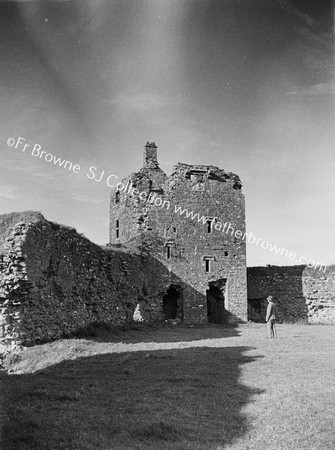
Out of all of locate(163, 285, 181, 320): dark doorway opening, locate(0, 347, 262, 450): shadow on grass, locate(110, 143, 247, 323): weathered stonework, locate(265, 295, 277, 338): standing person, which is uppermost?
locate(110, 143, 247, 323): weathered stonework

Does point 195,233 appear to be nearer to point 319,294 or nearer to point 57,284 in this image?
point 319,294

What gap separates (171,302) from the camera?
1093 inches

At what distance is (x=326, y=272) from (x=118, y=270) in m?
14.8

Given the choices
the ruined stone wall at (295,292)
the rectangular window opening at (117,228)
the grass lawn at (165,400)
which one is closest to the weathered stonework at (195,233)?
the rectangular window opening at (117,228)

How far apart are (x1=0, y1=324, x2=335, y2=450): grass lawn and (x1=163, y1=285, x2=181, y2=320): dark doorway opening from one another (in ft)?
46.0

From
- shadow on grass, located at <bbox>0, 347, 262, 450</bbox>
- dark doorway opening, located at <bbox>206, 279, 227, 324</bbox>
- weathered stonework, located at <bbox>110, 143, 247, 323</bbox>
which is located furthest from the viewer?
dark doorway opening, located at <bbox>206, 279, 227, 324</bbox>

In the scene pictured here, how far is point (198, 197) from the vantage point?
28.0 meters

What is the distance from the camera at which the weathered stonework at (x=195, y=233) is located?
26.9 metres

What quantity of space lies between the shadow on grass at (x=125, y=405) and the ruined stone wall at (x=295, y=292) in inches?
743

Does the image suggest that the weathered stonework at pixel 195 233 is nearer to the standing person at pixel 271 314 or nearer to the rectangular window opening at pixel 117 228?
the rectangular window opening at pixel 117 228

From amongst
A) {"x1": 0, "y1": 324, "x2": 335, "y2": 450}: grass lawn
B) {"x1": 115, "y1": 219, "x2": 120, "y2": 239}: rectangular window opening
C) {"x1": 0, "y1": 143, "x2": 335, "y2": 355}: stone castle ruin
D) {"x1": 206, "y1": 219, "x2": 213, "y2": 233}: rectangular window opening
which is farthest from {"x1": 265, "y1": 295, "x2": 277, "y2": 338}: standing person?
{"x1": 115, "y1": 219, "x2": 120, "y2": 239}: rectangular window opening

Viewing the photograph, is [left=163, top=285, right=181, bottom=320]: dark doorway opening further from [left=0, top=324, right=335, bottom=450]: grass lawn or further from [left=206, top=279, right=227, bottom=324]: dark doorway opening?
[left=0, top=324, right=335, bottom=450]: grass lawn

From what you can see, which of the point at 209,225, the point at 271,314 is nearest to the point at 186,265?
the point at 209,225

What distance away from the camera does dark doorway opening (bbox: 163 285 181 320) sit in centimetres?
2736
